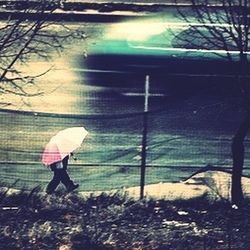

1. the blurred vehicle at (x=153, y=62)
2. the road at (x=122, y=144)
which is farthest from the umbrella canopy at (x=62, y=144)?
the blurred vehicle at (x=153, y=62)

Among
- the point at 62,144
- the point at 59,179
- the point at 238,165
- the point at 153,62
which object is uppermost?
the point at 153,62

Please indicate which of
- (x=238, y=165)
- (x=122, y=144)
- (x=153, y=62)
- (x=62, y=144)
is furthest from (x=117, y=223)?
(x=153, y=62)

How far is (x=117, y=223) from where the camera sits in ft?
23.4

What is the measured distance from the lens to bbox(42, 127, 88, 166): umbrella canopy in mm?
8000

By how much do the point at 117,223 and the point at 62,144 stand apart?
147 centimetres

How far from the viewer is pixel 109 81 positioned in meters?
14.7

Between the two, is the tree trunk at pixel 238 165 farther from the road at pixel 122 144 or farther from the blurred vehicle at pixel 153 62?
the blurred vehicle at pixel 153 62

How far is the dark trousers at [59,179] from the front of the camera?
8.02 metres

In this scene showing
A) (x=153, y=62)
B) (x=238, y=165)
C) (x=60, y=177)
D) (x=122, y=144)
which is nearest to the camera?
(x=238, y=165)

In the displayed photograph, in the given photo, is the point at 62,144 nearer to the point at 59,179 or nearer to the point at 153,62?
the point at 59,179

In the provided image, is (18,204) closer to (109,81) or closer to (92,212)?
(92,212)

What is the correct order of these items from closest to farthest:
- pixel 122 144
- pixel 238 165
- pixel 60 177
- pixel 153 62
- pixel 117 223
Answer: pixel 117 223, pixel 238 165, pixel 60 177, pixel 122 144, pixel 153 62

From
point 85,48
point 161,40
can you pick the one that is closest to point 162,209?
point 161,40

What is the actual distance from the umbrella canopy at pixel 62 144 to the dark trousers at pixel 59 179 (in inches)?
5.9
